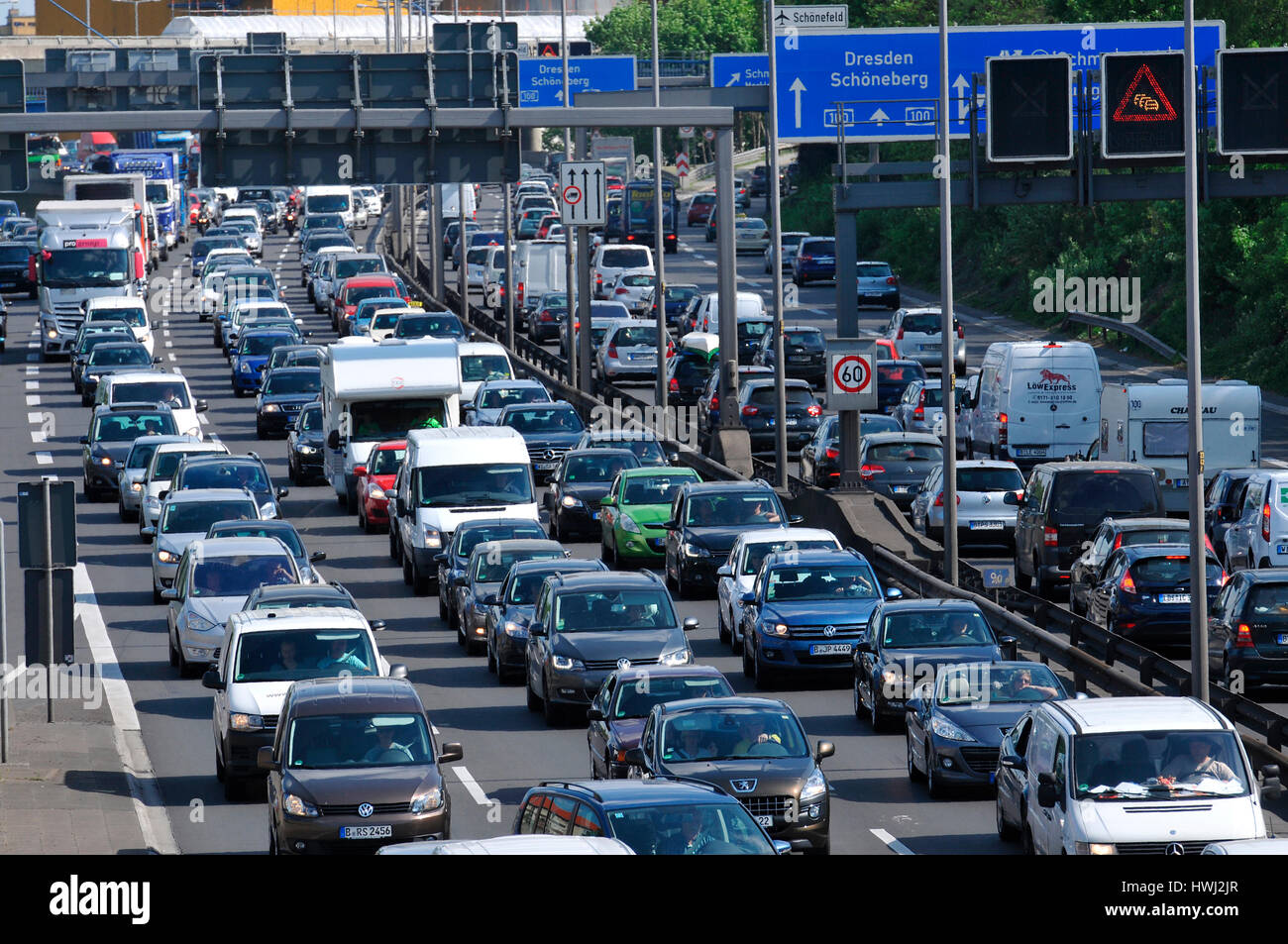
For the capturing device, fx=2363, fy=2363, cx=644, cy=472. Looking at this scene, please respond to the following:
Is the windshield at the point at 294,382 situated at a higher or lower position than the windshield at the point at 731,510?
higher

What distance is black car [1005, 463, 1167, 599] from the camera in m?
31.3

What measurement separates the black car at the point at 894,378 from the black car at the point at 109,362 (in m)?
17.6

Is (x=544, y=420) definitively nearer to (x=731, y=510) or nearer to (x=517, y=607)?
(x=731, y=510)

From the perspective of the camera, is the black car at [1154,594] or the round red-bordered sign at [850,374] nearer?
the black car at [1154,594]

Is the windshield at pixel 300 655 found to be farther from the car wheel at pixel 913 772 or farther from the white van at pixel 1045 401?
the white van at pixel 1045 401

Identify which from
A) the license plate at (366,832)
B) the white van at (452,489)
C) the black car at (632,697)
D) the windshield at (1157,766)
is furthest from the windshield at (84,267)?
the windshield at (1157,766)

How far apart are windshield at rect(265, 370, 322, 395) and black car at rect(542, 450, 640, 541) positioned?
1257cm

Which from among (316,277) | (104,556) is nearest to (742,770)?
(104,556)

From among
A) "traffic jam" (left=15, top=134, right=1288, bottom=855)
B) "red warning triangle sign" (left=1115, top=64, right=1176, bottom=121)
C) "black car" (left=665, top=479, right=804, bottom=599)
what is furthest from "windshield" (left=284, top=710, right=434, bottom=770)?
"red warning triangle sign" (left=1115, top=64, right=1176, bottom=121)

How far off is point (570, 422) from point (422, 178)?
6.29 metres

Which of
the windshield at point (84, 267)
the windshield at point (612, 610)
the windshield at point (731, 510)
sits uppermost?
the windshield at point (84, 267)

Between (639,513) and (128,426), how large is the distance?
13.4m

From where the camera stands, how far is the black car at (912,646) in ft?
76.7

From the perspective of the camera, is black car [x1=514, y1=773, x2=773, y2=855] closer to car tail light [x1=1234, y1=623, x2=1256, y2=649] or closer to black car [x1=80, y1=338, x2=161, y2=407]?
car tail light [x1=1234, y1=623, x2=1256, y2=649]
